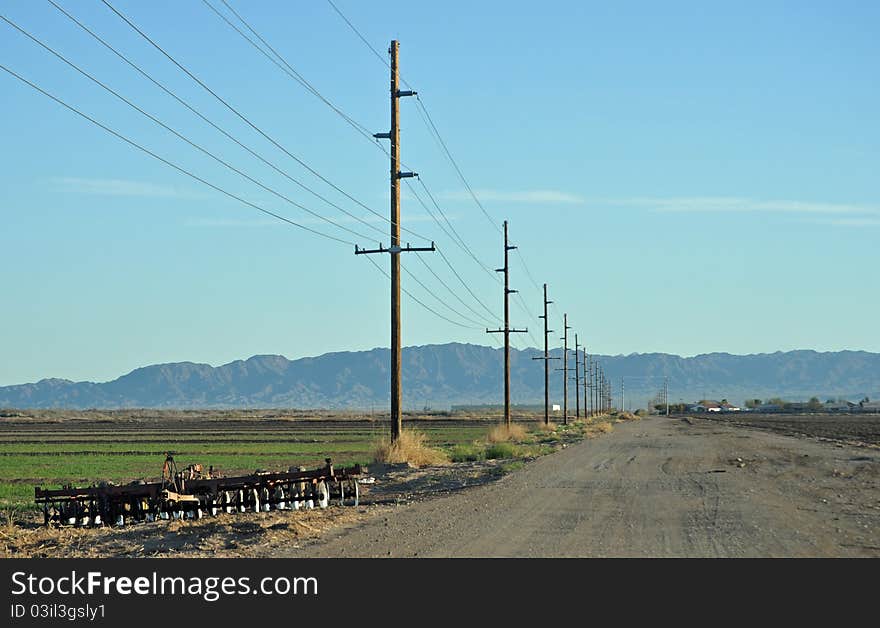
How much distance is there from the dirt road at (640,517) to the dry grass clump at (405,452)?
3941mm

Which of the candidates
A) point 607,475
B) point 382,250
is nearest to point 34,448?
point 382,250

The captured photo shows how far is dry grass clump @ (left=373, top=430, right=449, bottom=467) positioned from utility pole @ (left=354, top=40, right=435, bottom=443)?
0.32 m

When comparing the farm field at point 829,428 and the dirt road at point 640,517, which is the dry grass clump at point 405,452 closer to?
the dirt road at point 640,517

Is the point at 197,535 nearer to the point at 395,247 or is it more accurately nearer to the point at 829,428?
the point at 395,247

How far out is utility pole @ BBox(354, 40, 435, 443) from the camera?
119 ft

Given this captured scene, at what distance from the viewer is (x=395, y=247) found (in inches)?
1442

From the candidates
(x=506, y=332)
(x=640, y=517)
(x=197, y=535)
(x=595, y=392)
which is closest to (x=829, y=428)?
(x=506, y=332)

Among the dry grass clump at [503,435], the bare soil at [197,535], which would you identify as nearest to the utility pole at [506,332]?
the dry grass clump at [503,435]

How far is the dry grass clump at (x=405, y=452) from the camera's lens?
36.0 metres

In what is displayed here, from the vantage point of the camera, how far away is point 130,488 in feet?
71.8

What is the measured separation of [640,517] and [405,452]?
17118mm

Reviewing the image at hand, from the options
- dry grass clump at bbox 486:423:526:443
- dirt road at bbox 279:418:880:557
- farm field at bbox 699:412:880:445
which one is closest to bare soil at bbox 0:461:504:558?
dirt road at bbox 279:418:880:557

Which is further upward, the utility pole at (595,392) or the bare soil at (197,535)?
the utility pole at (595,392)

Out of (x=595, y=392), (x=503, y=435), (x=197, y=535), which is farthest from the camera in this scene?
(x=595, y=392)
